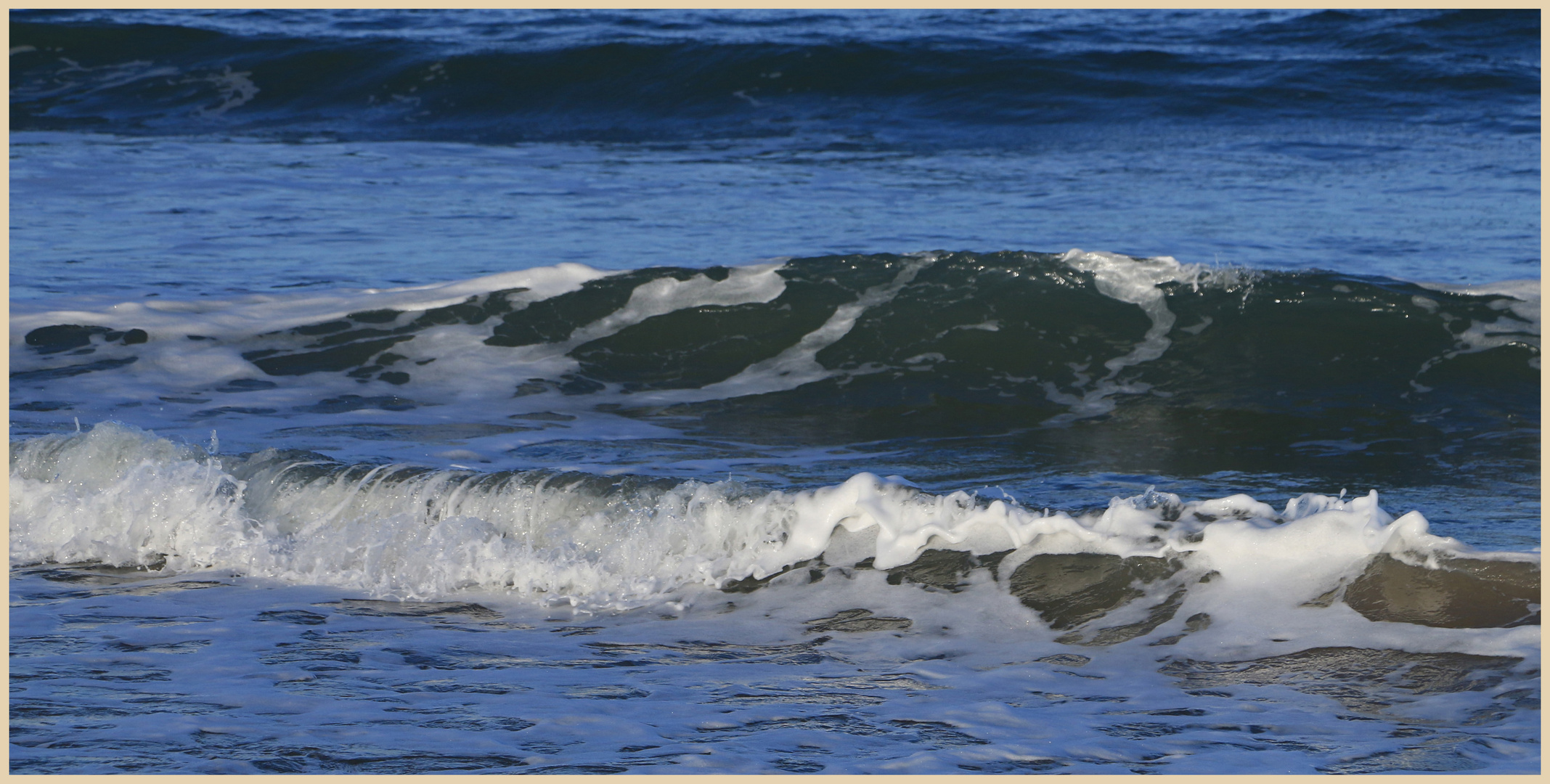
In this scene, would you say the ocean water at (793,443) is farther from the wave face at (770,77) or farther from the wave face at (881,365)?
the wave face at (770,77)

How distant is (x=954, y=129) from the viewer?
14945 mm

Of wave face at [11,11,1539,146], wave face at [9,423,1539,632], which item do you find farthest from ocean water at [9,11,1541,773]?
wave face at [11,11,1539,146]

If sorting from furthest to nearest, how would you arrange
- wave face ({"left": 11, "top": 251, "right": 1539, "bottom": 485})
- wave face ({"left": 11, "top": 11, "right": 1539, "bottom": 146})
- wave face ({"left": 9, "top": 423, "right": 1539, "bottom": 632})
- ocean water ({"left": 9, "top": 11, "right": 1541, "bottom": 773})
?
1. wave face ({"left": 11, "top": 11, "right": 1539, "bottom": 146})
2. wave face ({"left": 11, "top": 251, "right": 1539, "bottom": 485})
3. wave face ({"left": 9, "top": 423, "right": 1539, "bottom": 632})
4. ocean water ({"left": 9, "top": 11, "right": 1541, "bottom": 773})

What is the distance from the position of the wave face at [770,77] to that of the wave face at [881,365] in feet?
21.9

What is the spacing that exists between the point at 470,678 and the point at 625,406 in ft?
10.7

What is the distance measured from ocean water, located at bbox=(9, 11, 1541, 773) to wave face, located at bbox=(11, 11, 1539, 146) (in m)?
0.24

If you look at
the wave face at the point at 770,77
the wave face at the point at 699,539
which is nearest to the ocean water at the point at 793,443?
the wave face at the point at 699,539

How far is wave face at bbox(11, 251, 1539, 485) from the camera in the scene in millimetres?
5891

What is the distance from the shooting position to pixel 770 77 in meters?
16.8

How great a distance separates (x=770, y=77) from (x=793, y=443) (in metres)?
11.6

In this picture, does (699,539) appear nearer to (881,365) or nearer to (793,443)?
(793,443)

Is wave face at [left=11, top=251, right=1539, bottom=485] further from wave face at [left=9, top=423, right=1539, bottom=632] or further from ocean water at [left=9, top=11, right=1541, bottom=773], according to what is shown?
wave face at [left=9, top=423, right=1539, bottom=632]

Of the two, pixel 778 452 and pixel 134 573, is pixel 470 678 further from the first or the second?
pixel 778 452

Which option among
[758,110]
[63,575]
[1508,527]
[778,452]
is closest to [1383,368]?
[1508,527]
